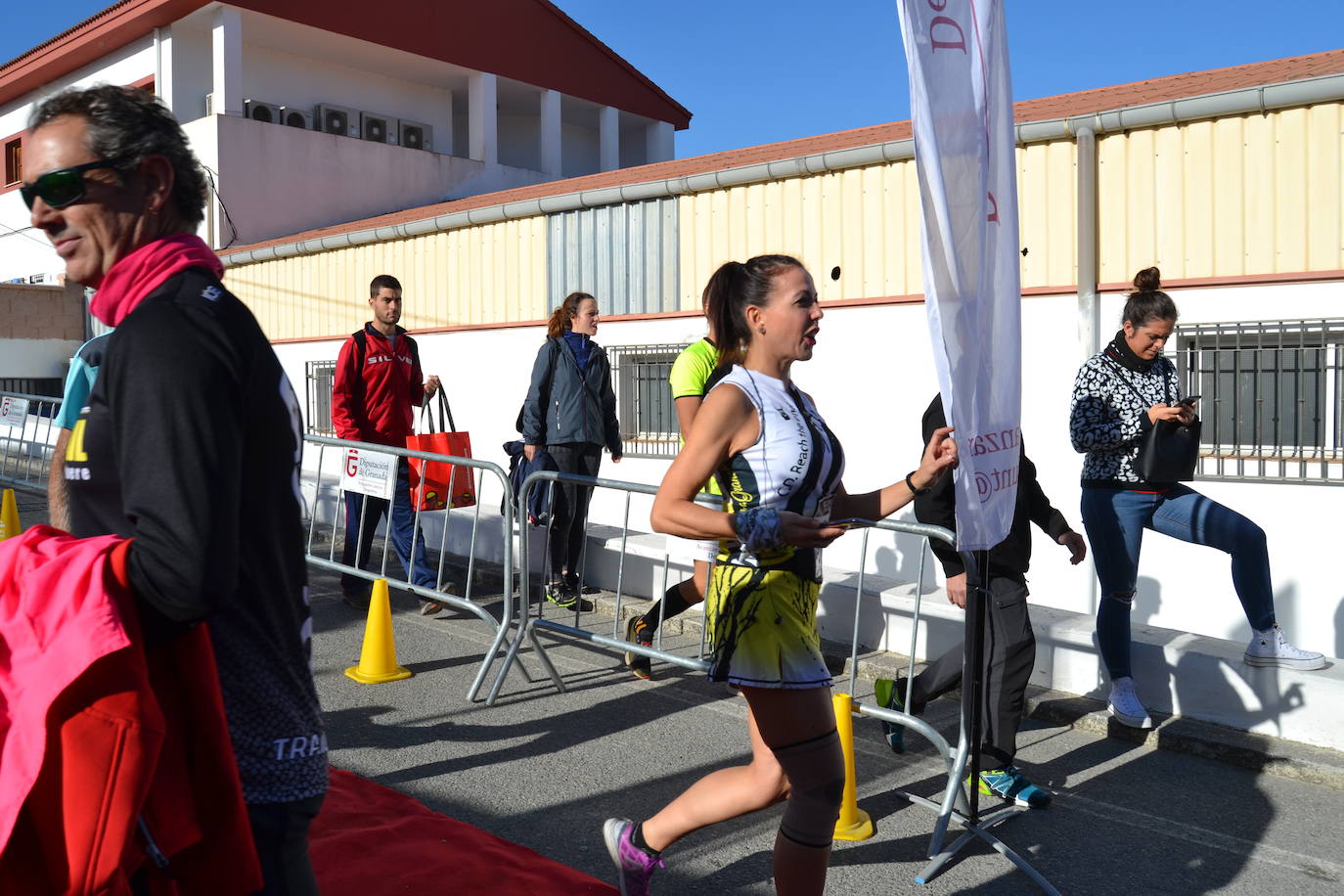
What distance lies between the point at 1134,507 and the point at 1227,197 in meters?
4.23

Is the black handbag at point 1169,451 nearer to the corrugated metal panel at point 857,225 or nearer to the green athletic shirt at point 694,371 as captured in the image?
the green athletic shirt at point 694,371

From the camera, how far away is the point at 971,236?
3.21 meters

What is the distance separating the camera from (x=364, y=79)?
24.8 metres

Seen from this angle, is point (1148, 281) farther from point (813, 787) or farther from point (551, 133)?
point (551, 133)

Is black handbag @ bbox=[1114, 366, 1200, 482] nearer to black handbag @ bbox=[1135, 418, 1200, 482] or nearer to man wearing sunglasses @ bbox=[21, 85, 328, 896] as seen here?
black handbag @ bbox=[1135, 418, 1200, 482]

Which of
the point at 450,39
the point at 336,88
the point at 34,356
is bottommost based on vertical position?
the point at 34,356

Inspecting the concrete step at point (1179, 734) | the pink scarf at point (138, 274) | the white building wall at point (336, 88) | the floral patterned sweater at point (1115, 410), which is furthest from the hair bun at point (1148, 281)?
the white building wall at point (336, 88)

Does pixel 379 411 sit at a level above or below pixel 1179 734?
above

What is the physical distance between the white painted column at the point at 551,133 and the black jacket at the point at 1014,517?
23.4 metres

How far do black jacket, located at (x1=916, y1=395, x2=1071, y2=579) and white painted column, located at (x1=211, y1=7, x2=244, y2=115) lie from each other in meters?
20.2

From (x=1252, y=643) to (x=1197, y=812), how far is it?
1.08m

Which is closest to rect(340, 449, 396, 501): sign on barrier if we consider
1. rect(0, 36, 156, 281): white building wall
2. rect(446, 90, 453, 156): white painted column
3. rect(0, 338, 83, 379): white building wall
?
rect(0, 338, 83, 379): white building wall

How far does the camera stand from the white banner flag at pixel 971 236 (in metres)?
3.02

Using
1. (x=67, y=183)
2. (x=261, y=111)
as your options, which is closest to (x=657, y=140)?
(x=261, y=111)
